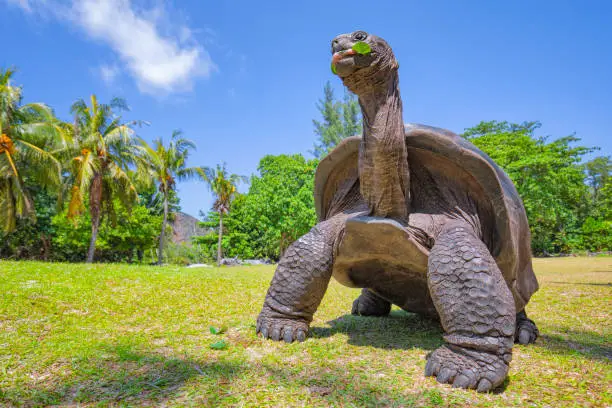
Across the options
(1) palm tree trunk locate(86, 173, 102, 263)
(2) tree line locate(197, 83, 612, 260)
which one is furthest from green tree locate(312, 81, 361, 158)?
(1) palm tree trunk locate(86, 173, 102, 263)

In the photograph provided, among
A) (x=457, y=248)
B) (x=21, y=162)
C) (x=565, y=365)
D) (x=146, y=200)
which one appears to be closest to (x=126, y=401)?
(x=457, y=248)

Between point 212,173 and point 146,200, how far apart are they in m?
8.57

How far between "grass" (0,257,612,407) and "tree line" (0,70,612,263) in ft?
45.0

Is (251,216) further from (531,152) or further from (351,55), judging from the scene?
(351,55)

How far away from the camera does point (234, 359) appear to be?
2.39m

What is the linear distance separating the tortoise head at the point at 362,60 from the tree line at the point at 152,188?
14.7 metres

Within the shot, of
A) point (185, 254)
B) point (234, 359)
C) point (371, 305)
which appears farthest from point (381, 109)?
point (185, 254)

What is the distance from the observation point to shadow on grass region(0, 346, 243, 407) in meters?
1.84

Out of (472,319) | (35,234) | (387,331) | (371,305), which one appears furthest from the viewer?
(35,234)

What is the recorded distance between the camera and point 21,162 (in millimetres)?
17078

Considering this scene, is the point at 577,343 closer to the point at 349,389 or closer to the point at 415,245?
the point at 415,245

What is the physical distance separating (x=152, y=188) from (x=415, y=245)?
75.0 feet

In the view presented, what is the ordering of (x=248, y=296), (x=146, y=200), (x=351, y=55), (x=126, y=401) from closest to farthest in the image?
(x=126, y=401) → (x=351, y=55) → (x=248, y=296) → (x=146, y=200)

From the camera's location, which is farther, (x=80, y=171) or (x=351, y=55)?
(x=80, y=171)
